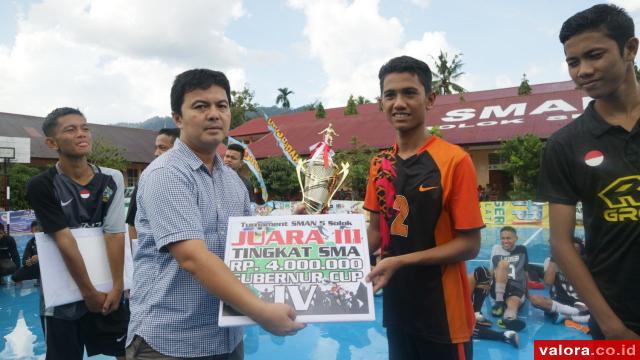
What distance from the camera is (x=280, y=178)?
1720 cm

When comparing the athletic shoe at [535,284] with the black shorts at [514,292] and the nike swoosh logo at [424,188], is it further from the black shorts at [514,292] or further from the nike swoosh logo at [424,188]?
the nike swoosh logo at [424,188]

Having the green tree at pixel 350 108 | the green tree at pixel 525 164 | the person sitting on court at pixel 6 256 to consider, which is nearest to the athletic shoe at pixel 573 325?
the person sitting on court at pixel 6 256

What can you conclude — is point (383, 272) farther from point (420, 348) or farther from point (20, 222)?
point (20, 222)

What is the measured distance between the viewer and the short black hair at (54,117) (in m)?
2.46

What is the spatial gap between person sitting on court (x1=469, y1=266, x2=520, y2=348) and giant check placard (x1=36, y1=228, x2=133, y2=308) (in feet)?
11.1

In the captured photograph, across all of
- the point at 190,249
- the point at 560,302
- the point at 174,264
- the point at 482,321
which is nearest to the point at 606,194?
the point at 190,249

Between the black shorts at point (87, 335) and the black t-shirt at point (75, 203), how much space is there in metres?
0.07

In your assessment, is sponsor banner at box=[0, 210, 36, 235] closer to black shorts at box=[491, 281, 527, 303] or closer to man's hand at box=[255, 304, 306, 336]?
black shorts at box=[491, 281, 527, 303]

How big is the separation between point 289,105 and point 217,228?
179ft

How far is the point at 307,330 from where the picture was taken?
512cm

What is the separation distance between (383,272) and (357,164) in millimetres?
14044

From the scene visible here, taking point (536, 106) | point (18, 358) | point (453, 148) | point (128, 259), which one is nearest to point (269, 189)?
point (536, 106)

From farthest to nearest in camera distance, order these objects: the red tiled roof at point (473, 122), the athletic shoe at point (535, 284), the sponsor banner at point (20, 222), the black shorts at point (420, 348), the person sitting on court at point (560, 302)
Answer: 1. the red tiled roof at point (473, 122)
2. the sponsor banner at point (20, 222)
3. the athletic shoe at point (535, 284)
4. the person sitting on court at point (560, 302)
5. the black shorts at point (420, 348)

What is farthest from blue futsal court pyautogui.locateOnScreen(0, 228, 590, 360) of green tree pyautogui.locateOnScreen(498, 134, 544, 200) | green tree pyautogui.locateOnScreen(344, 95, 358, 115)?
green tree pyautogui.locateOnScreen(344, 95, 358, 115)
